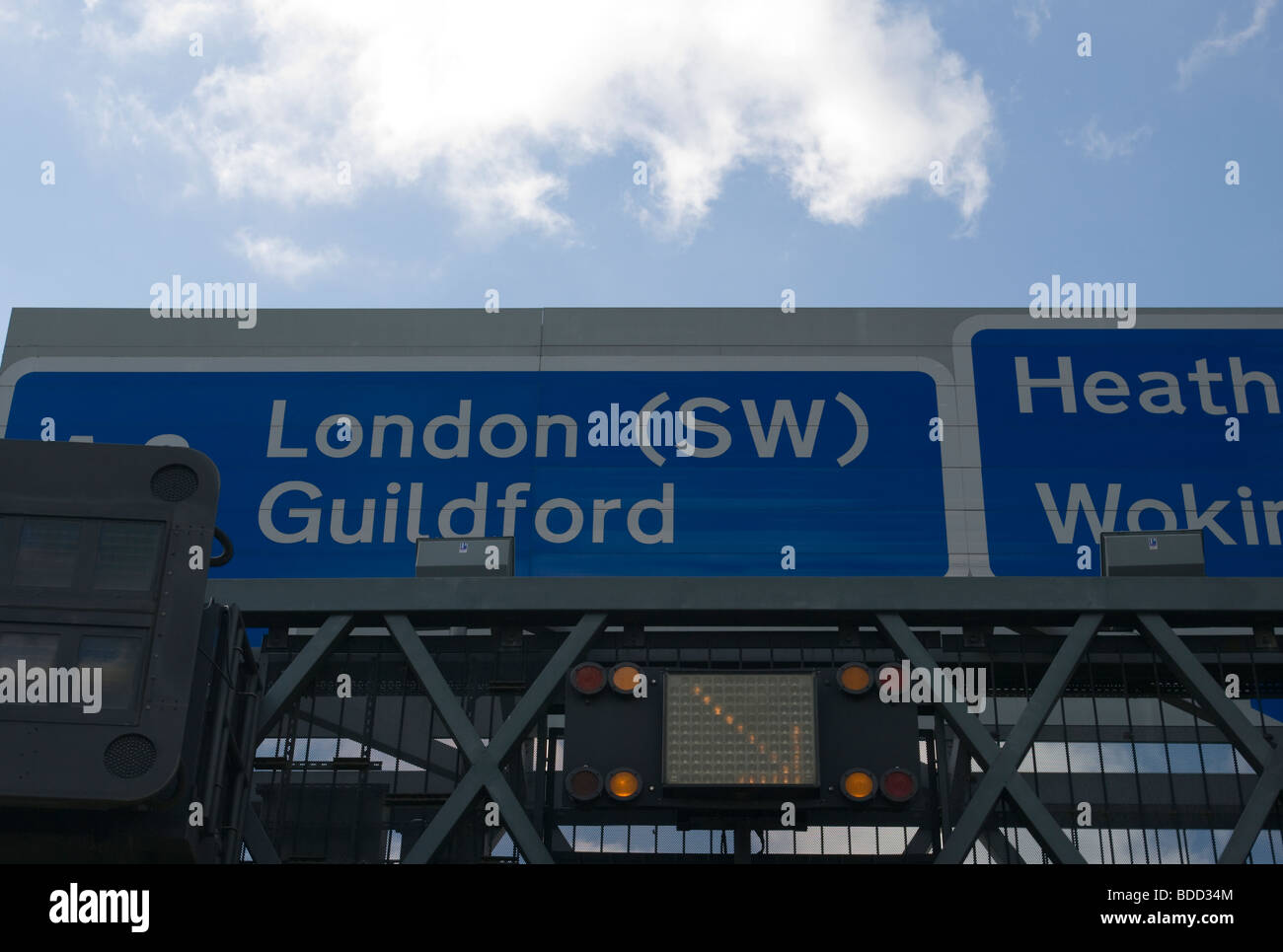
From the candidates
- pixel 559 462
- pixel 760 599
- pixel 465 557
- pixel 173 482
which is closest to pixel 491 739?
pixel 465 557

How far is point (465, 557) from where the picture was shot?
14.3 metres

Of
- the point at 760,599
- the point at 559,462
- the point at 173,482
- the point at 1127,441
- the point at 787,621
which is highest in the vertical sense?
the point at 1127,441

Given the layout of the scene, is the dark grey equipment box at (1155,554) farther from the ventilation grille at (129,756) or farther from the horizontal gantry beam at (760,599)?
the ventilation grille at (129,756)

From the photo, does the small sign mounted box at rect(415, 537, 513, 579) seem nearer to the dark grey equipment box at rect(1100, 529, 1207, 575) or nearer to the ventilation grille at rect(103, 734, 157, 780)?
the ventilation grille at rect(103, 734, 157, 780)

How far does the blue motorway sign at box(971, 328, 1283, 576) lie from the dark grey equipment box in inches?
349

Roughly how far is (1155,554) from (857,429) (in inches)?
413

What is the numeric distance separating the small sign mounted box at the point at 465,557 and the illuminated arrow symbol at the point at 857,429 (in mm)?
10825

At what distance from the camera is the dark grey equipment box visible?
45.9ft

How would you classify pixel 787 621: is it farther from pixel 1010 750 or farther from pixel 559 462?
pixel 559 462

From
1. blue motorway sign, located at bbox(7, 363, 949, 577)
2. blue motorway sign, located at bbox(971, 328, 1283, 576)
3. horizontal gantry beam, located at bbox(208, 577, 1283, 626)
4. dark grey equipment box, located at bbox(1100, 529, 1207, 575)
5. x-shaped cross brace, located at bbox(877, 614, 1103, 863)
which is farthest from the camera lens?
blue motorway sign, located at bbox(7, 363, 949, 577)

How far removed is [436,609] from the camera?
1379 centimetres

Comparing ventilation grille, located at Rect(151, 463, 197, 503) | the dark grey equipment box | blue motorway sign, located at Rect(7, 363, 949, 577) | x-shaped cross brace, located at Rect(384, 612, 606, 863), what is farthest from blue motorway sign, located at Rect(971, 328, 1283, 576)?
ventilation grille, located at Rect(151, 463, 197, 503)
